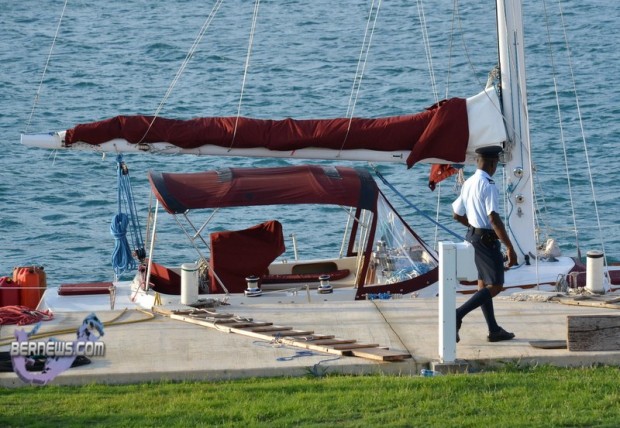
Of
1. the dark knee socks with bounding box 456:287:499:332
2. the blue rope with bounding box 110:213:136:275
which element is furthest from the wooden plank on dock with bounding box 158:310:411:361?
the blue rope with bounding box 110:213:136:275

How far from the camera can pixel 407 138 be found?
53.6 ft

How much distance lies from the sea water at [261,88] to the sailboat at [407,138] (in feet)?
12.9

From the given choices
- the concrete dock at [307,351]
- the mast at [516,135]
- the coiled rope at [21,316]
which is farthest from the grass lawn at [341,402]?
the mast at [516,135]

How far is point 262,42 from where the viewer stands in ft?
128

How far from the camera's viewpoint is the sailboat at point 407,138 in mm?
16125

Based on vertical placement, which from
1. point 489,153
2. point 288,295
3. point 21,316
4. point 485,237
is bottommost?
point 21,316

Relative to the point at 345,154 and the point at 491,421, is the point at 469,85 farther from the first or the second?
the point at 491,421

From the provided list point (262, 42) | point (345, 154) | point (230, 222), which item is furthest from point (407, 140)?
point (262, 42)

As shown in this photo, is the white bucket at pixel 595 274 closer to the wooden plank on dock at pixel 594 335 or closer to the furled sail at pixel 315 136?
the wooden plank on dock at pixel 594 335

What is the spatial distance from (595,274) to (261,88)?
2141 centimetres

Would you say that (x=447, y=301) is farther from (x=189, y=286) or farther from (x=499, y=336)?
(x=189, y=286)

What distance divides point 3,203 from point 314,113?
7.98 meters

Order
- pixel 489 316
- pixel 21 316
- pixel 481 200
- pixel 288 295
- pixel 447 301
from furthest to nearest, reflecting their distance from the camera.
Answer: pixel 288 295 < pixel 21 316 < pixel 489 316 < pixel 481 200 < pixel 447 301

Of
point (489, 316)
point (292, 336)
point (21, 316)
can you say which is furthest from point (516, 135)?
point (21, 316)
